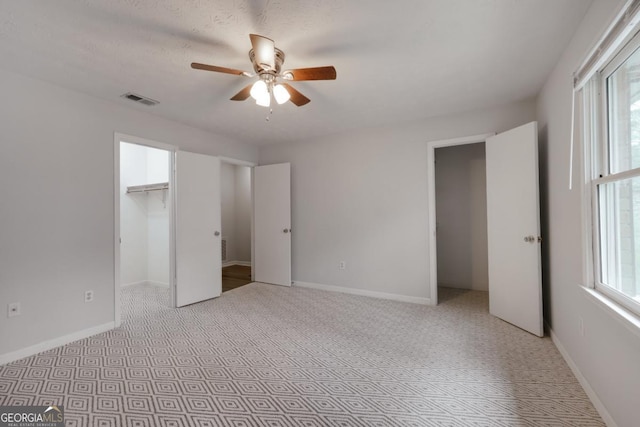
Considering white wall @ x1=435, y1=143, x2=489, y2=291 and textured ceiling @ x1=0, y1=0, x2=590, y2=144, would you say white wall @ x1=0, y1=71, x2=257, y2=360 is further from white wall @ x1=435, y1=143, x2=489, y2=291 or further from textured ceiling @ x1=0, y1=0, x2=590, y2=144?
white wall @ x1=435, y1=143, x2=489, y2=291

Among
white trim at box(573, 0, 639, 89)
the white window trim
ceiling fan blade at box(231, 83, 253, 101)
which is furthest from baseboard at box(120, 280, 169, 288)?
white trim at box(573, 0, 639, 89)

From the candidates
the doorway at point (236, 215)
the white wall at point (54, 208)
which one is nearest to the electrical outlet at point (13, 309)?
the white wall at point (54, 208)

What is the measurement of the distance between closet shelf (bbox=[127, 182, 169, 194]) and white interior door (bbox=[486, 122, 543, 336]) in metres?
4.66

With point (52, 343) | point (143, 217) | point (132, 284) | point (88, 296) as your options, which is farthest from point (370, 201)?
point (132, 284)

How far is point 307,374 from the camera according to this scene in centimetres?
208

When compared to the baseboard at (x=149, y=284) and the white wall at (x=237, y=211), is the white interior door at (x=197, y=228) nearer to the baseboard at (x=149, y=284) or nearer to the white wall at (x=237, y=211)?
the baseboard at (x=149, y=284)

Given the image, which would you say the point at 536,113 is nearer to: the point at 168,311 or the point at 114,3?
the point at 114,3

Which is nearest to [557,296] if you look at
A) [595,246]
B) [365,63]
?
[595,246]

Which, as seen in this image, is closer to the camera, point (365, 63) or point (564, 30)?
point (564, 30)

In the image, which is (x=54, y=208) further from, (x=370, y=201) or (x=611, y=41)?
(x=611, y=41)

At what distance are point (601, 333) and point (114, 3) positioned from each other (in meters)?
3.48

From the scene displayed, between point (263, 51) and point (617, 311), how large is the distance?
8.09 feet

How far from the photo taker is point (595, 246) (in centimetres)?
176

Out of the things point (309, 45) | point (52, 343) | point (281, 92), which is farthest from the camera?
point (52, 343)
